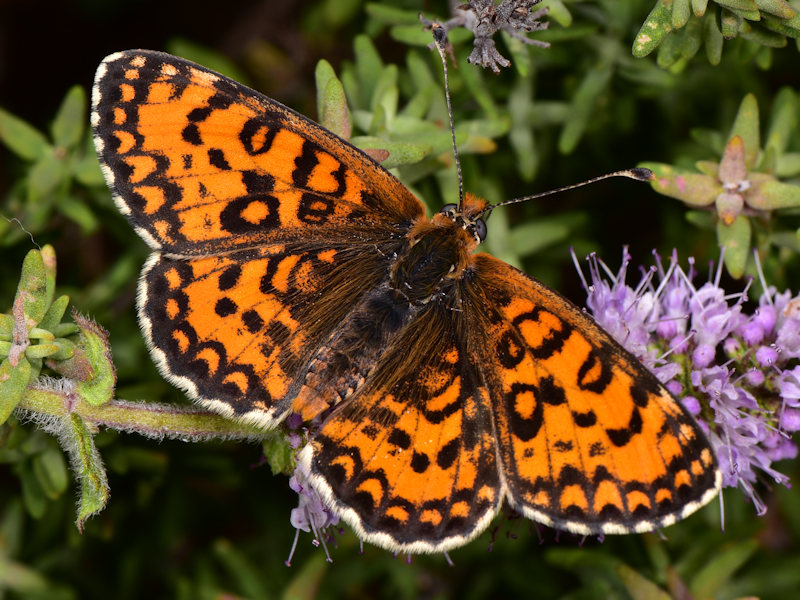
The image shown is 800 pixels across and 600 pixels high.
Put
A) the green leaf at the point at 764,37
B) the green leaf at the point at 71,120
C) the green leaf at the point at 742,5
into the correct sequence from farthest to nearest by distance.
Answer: the green leaf at the point at 71,120 → the green leaf at the point at 764,37 → the green leaf at the point at 742,5

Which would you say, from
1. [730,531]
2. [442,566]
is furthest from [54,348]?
[730,531]

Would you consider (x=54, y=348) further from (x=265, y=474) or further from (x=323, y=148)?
(x=265, y=474)

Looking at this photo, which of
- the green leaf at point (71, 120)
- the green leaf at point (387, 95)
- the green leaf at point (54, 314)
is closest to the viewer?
the green leaf at point (54, 314)

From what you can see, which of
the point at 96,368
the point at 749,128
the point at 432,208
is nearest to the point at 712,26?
the point at 749,128

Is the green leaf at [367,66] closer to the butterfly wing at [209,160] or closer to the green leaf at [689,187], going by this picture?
the butterfly wing at [209,160]

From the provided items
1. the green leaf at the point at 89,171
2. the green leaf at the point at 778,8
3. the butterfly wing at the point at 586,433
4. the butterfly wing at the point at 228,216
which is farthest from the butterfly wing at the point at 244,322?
the green leaf at the point at 778,8

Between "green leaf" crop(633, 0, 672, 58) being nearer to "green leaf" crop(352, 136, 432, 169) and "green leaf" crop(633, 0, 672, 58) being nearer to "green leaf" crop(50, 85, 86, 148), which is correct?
"green leaf" crop(352, 136, 432, 169)
